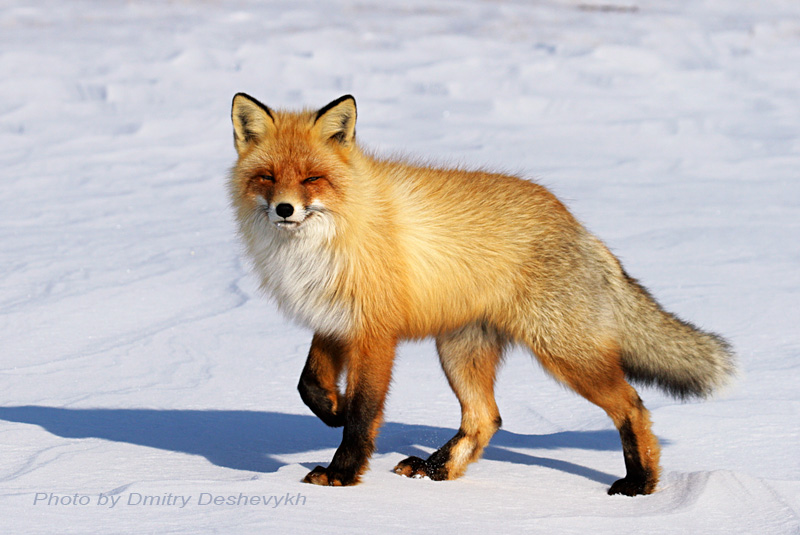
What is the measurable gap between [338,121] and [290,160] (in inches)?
14.2

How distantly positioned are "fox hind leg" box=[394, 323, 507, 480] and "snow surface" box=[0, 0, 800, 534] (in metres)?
0.17

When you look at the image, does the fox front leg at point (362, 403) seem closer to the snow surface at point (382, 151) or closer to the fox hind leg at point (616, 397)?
the snow surface at point (382, 151)

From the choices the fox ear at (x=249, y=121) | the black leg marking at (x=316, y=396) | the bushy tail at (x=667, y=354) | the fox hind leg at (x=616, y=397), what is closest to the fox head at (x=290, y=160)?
the fox ear at (x=249, y=121)

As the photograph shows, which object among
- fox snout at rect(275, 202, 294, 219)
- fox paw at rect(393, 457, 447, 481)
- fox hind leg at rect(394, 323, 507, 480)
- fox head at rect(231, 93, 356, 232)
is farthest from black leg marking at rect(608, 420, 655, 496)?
fox snout at rect(275, 202, 294, 219)

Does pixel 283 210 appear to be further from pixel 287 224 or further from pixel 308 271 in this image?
pixel 308 271

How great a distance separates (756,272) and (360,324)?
4584 millimetres

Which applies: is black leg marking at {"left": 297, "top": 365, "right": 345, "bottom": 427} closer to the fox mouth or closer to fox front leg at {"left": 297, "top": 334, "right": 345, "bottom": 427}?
fox front leg at {"left": 297, "top": 334, "right": 345, "bottom": 427}

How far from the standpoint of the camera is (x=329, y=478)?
4.16 m

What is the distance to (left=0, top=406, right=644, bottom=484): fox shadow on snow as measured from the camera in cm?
491

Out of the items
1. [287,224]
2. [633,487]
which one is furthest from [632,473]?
[287,224]

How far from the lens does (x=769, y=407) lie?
5.29 meters

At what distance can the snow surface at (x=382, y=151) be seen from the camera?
409cm

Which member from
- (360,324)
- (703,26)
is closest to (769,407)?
(360,324)

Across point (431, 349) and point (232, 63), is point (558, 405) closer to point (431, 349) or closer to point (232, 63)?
point (431, 349)
